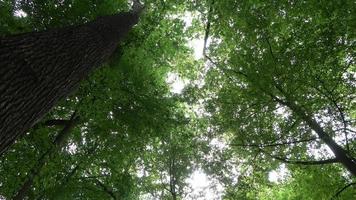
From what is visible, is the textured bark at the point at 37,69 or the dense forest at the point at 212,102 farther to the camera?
the dense forest at the point at 212,102

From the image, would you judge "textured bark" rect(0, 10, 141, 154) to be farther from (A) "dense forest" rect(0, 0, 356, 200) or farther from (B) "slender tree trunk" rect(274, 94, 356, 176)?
(B) "slender tree trunk" rect(274, 94, 356, 176)

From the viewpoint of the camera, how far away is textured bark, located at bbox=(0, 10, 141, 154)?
3430 millimetres

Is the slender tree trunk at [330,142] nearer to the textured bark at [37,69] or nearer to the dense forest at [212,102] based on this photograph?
the dense forest at [212,102]

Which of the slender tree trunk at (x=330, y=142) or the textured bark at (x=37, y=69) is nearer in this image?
the textured bark at (x=37, y=69)

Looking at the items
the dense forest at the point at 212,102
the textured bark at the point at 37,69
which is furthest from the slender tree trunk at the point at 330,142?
the textured bark at the point at 37,69

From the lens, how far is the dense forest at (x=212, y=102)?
883 cm

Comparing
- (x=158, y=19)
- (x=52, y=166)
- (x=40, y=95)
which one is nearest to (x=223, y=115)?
(x=158, y=19)

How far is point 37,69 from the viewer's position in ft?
13.0

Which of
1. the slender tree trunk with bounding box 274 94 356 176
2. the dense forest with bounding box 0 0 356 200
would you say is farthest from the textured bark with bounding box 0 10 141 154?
the slender tree trunk with bounding box 274 94 356 176

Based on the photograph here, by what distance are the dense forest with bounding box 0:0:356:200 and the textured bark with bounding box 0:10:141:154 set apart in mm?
459

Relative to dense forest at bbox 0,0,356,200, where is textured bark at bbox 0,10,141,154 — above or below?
below

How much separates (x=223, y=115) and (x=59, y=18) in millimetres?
6158

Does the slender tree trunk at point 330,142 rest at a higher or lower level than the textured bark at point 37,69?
higher

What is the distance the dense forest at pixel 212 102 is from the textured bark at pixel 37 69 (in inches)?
18.1
